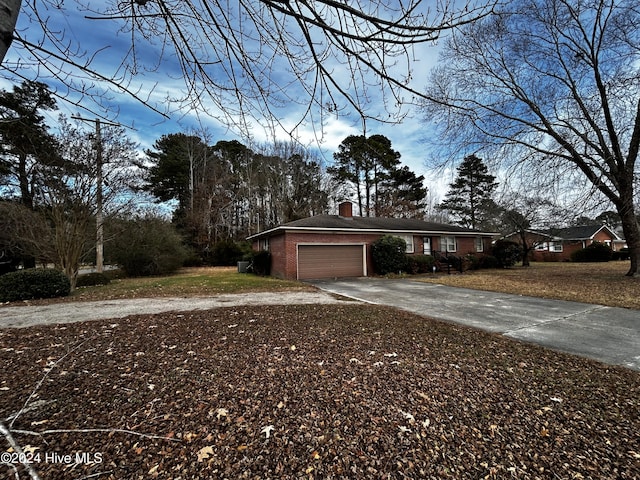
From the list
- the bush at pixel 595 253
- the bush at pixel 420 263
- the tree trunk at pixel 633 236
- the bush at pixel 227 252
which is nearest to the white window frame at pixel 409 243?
the bush at pixel 420 263

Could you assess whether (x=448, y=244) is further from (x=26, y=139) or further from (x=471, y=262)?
(x=26, y=139)

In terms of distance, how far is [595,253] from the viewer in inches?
1024

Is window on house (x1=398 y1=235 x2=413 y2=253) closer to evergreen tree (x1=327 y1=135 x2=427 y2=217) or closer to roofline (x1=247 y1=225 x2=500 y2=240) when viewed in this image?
roofline (x1=247 y1=225 x2=500 y2=240)

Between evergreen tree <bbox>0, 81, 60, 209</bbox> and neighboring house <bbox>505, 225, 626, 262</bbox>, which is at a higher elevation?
evergreen tree <bbox>0, 81, 60, 209</bbox>

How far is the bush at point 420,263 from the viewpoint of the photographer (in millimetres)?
15867

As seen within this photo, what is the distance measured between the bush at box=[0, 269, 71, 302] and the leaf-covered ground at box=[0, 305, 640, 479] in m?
5.92

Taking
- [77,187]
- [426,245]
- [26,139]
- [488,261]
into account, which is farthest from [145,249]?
[488,261]

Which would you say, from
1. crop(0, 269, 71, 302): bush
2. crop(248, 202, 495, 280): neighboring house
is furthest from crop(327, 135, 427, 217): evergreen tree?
crop(0, 269, 71, 302): bush

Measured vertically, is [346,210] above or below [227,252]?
above

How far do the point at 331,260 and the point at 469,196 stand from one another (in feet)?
91.6

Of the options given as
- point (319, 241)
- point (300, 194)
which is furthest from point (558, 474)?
point (300, 194)

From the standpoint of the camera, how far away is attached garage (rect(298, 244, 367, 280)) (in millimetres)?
13922

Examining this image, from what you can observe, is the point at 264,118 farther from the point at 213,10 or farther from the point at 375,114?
the point at 375,114

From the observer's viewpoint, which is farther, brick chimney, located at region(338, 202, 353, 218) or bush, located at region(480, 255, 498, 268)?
bush, located at region(480, 255, 498, 268)
